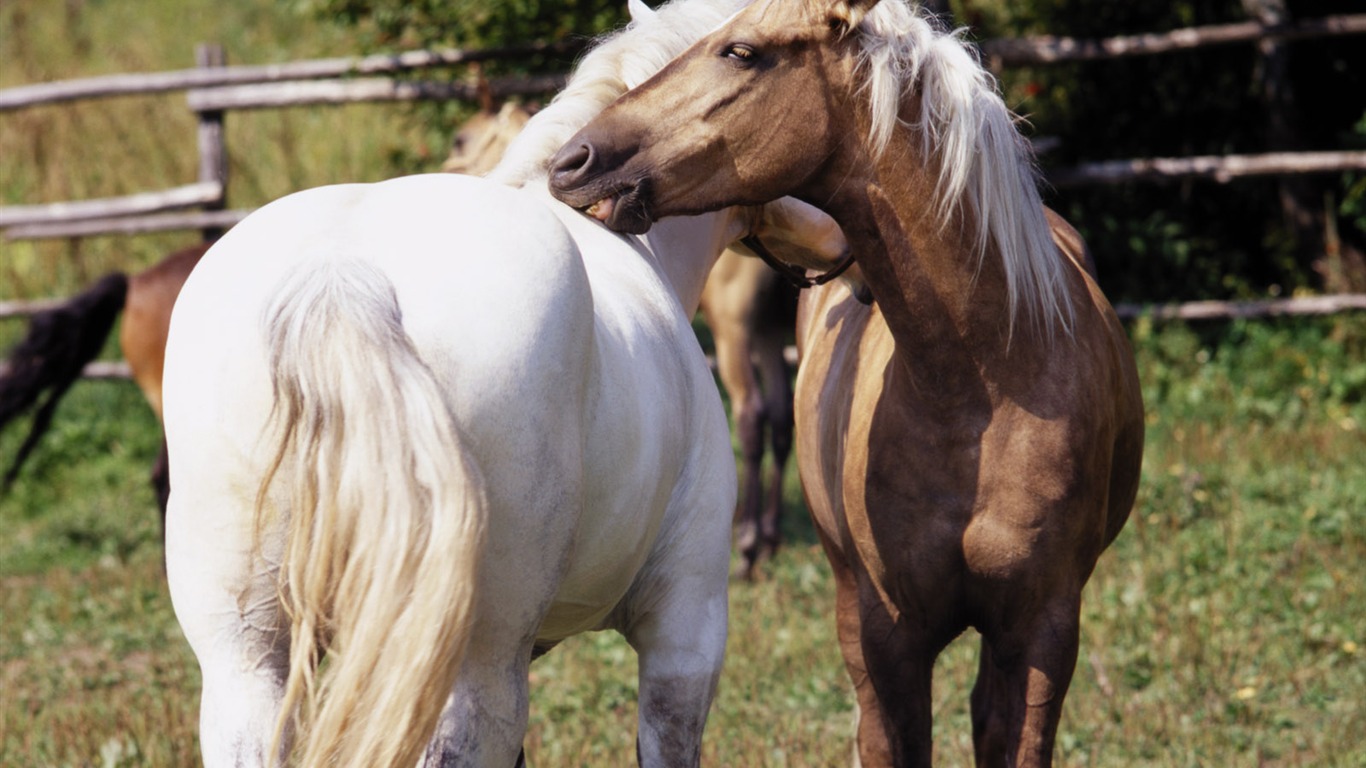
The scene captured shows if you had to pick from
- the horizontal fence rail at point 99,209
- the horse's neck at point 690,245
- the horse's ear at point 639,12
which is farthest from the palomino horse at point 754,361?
the horse's ear at point 639,12

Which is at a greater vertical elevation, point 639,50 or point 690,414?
point 639,50

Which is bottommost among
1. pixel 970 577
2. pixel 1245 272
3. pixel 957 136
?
pixel 1245 272

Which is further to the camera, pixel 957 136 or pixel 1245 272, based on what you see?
pixel 1245 272

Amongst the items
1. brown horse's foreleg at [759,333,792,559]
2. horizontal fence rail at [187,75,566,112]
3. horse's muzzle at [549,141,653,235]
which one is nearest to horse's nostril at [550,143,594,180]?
horse's muzzle at [549,141,653,235]

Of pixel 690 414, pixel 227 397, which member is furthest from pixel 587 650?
pixel 227 397

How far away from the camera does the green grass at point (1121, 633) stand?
3.89 m

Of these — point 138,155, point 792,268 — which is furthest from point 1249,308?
point 138,155

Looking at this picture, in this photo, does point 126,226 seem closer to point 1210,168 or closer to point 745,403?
point 745,403

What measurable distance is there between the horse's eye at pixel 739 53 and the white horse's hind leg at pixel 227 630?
3.86ft

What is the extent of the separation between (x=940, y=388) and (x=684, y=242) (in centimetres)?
64

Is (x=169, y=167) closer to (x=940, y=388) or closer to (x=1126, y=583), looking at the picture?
(x=1126, y=583)

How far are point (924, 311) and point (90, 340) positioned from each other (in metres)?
5.25

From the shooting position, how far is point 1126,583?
5.20m

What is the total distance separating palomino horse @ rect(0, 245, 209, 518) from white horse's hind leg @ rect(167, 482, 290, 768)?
4825 mm
